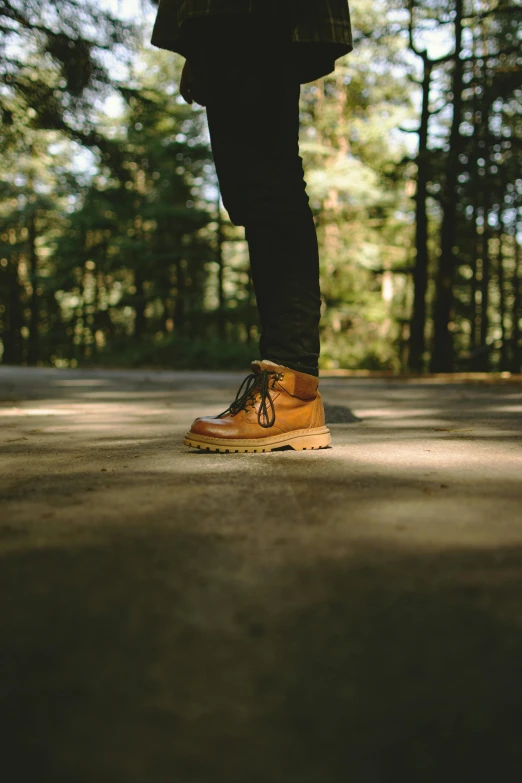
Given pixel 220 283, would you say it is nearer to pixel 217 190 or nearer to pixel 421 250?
pixel 217 190

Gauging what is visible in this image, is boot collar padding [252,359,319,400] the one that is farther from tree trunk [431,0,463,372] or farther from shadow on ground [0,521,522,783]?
tree trunk [431,0,463,372]

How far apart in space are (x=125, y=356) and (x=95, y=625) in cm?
1707

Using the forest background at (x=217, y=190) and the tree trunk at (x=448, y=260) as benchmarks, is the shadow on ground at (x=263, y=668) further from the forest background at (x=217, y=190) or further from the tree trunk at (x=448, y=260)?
the tree trunk at (x=448, y=260)

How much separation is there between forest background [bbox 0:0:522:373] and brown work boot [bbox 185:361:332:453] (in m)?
6.76

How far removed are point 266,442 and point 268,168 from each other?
86cm

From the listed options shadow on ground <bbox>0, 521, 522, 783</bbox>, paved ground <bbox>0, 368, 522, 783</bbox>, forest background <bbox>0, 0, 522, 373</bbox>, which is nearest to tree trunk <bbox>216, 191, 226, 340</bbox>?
forest background <bbox>0, 0, 522, 373</bbox>

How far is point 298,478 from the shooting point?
158 cm

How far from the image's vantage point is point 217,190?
2292cm

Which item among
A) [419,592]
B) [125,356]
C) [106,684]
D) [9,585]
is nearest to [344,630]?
[419,592]

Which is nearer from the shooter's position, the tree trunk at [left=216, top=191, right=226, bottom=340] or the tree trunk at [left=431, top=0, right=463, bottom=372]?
the tree trunk at [left=431, top=0, right=463, bottom=372]

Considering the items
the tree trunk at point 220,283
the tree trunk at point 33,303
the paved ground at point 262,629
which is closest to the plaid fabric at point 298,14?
the paved ground at point 262,629

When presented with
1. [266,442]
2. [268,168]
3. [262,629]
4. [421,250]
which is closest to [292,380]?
[266,442]

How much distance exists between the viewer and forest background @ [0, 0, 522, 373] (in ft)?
28.9

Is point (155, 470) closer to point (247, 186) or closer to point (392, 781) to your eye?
point (247, 186)
